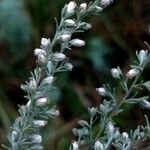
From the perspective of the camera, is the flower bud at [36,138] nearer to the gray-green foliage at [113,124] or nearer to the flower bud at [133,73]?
the gray-green foliage at [113,124]

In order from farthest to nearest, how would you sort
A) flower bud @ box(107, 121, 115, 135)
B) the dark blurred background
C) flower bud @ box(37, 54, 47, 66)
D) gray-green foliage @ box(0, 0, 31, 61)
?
gray-green foliage @ box(0, 0, 31, 61) < the dark blurred background < flower bud @ box(107, 121, 115, 135) < flower bud @ box(37, 54, 47, 66)

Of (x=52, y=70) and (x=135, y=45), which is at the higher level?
(x=52, y=70)

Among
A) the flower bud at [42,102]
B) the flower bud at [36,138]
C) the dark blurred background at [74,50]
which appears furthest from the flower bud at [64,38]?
the dark blurred background at [74,50]

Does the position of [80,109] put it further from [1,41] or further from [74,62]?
[1,41]

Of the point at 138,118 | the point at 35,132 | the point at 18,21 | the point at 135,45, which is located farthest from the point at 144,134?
the point at 18,21

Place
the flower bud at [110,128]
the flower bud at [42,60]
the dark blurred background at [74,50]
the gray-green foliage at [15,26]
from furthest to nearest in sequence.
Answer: the gray-green foliage at [15,26] → the dark blurred background at [74,50] → the flower bud at [110,128] → the flower bud at [42,60]

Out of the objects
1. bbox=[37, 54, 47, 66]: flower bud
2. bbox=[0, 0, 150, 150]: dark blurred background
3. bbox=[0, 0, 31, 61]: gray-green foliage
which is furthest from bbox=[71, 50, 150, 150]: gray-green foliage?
bbox=[0, 0, 31, 61]: gray-green foliage

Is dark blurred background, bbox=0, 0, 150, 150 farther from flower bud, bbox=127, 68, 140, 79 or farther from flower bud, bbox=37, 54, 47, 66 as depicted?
flower bud, bbox=37, 54, 47, 66
